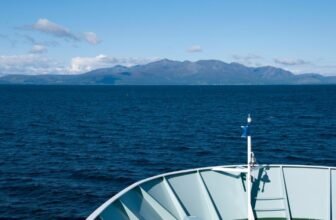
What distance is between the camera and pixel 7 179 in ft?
134

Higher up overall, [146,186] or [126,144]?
[146,186]

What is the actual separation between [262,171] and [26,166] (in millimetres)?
34263

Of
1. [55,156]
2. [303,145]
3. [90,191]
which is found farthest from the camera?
[303,145]

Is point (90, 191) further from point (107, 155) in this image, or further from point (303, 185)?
point (303, 185)

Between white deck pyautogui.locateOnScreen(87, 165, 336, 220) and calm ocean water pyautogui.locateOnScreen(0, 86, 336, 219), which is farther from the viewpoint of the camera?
calm ocean water pyautogui.locateOnScreen(0, 86, 336, 219)

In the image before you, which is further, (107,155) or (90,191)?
(107,155)

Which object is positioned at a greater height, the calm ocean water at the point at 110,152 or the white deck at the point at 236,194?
the white deck at the point at 236,194

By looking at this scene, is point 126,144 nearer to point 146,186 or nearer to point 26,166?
point 26,166

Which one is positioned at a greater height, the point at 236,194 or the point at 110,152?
the point at 236,194

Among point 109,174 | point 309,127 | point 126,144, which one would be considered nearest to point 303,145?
point 309,127

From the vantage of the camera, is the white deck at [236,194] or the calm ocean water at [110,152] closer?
the white deck at [236,194]

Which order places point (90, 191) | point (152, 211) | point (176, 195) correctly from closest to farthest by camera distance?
point (152, 211) < point (176, 195) < point (90, 191)

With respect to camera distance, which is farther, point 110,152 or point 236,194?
point 110,152

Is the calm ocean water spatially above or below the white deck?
below
